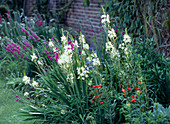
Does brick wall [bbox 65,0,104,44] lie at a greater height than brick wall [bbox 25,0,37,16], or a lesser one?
lesser

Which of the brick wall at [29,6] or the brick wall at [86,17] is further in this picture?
the brick wall at [29,6]

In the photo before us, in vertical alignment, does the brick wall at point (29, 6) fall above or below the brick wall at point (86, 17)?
above

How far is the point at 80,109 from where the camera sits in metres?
2.55

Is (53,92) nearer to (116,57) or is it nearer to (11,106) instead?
(116,57)

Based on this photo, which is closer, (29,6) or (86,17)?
(86,17)

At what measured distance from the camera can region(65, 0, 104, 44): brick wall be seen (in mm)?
5449

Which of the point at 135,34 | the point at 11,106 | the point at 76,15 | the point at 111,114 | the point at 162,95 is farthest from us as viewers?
the point at 76,15

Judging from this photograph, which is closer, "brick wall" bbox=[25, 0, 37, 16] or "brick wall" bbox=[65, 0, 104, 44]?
"brick wall" bbox=[65, 0, 104, 44]

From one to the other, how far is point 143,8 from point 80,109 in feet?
8.22

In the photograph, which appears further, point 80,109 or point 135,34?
point 135,34

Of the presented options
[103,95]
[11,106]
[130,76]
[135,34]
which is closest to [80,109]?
[103,95]

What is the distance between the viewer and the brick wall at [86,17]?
545 cm

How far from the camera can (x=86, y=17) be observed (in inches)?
228

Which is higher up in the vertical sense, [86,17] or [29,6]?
[29,6]
